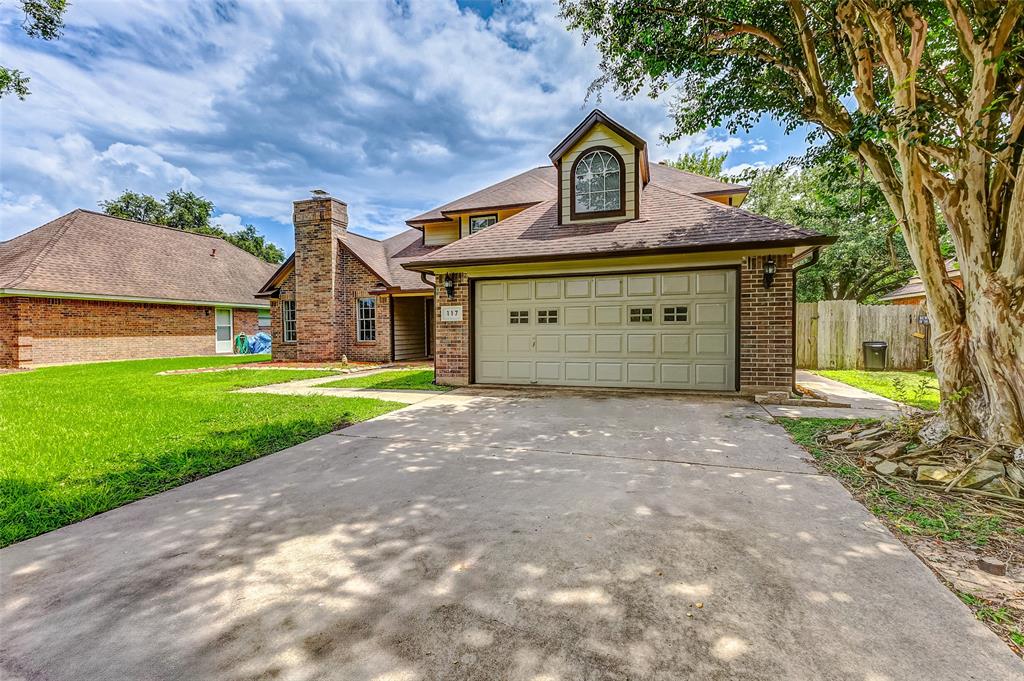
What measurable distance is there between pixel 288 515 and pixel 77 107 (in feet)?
53.3

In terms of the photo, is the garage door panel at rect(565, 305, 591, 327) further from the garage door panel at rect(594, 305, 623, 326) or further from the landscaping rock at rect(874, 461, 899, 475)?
the landscaping rock at rect(874, 461, 899, 475)

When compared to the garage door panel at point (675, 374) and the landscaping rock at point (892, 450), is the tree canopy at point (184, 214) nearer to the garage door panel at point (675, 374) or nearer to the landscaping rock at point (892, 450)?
the garage door panel at point (675, 374)

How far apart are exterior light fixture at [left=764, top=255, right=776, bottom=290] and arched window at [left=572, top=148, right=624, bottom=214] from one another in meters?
3.41

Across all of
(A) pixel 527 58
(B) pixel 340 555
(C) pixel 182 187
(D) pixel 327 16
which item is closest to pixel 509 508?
(B) pixel 340 555

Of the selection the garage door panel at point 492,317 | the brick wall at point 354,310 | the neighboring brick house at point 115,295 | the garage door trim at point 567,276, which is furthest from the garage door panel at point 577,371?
the neighboring brick house at point 115,295

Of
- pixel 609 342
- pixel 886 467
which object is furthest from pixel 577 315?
pixel 886 467

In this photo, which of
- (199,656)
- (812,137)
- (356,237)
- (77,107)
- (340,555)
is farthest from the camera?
(356,237)

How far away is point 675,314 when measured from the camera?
8672 millimetres

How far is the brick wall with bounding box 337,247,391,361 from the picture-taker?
52.5 ft

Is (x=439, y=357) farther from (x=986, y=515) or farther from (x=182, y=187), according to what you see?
(x=182, y=187)

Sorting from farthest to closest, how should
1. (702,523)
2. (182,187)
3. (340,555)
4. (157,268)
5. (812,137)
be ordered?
(182,187)
(157,268)
(812,137)
(702,523)
(340,555)

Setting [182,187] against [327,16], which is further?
[182,187]

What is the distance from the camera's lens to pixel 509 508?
340 cm

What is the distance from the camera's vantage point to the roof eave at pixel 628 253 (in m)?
7.41
